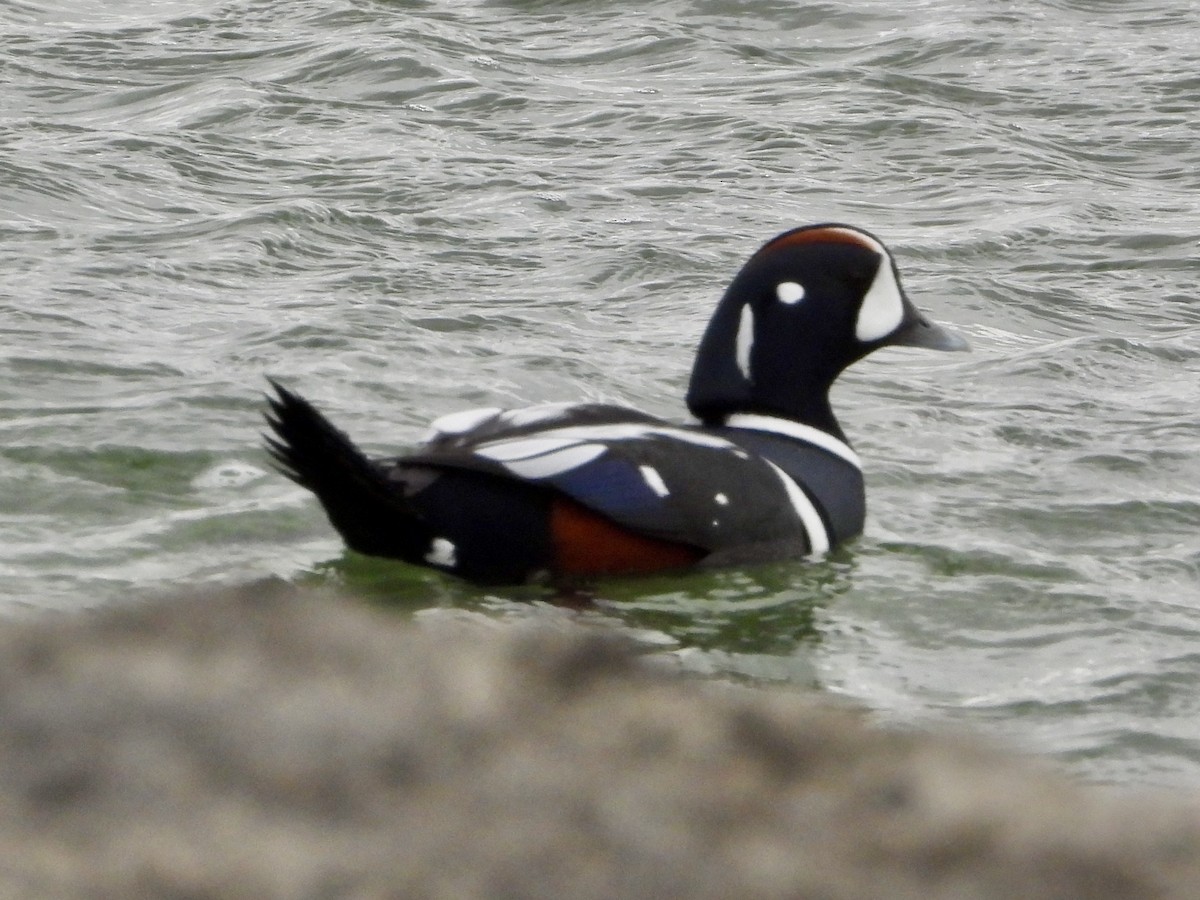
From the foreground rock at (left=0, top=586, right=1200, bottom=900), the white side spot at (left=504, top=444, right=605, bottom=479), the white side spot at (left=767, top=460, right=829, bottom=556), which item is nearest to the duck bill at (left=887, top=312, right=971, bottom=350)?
the white side spot at (left=767, top=460, right=829, bottom=556)

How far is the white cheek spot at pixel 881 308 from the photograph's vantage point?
21.8 feet

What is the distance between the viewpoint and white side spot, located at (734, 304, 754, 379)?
257 inches

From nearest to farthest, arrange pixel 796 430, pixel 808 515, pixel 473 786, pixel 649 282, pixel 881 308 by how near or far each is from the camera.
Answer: pixel 473 786, pixel 808 515, pixel 796 430, pixel 881 308, pixel 649 282

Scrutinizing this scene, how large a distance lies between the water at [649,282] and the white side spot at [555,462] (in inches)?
13.5

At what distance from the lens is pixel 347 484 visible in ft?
18.0

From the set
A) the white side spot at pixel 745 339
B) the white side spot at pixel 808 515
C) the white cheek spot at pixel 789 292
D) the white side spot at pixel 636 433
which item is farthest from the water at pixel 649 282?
the white cheek spot at pixel 789 292

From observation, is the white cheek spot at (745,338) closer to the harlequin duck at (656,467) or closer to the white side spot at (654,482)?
the harlequin duck at (656,467)

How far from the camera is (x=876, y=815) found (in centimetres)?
199

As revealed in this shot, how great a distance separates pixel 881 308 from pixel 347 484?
6.48ft

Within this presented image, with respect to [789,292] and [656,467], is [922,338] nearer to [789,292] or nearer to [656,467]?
[789,292]

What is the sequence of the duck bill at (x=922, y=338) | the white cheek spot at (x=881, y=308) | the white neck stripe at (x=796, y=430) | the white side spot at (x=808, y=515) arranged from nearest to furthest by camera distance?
the white side spot at (x=808, y=515) → the white neck stripe at (x=796, y=430) → the white cheek spot at (x=881, y=308) → the duck bill at (x=922, y=338)

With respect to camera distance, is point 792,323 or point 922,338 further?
point 922,338

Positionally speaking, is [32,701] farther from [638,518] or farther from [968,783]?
[638,518]

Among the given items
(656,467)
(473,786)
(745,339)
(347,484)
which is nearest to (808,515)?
(656,467)
